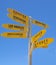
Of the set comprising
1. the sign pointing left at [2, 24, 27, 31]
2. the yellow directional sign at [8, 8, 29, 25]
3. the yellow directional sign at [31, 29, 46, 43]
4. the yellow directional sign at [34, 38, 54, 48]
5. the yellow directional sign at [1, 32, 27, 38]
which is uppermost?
the yellow directional sign at [8, 8, 29, 25]

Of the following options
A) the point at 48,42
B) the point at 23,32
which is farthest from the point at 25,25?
the point at 48,42

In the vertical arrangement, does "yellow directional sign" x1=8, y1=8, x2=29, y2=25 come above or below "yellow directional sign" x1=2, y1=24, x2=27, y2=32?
above

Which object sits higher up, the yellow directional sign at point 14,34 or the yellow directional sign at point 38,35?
the yellow directional sign at point 14,34

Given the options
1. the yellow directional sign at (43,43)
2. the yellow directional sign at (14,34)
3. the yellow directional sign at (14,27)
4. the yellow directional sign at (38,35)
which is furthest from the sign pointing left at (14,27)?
the yellow directional sign at (43,43)

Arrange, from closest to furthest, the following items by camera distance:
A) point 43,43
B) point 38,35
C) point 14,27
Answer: point 43,43 → point 38,35 → point 14,27

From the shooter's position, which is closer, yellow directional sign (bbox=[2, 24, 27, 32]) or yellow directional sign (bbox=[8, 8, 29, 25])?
yellow directional sign (bbox=[8, 8, 29, 25])

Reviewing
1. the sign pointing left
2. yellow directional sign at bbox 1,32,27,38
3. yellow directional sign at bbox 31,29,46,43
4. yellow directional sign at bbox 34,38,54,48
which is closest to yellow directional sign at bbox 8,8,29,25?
the sign pointing left

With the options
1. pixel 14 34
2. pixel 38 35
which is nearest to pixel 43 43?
pixel 38 35

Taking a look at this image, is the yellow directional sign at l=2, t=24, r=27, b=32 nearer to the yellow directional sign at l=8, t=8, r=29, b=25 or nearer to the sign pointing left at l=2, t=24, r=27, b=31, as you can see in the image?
the sign pointing left at l=2, t=24, r=27, b=31

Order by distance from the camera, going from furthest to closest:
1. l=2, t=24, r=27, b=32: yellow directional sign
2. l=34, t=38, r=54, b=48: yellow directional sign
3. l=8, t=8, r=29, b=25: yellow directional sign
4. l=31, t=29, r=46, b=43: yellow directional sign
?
l=2, t=24, r=27, b=32: yellow directional sign, l=8, t=8, r=29, b=25: yellow directional sign, l=31, t=29, r=46, b=43: yellow directional sign, l=34, t=38, r=54, b=48: yellow directional sign

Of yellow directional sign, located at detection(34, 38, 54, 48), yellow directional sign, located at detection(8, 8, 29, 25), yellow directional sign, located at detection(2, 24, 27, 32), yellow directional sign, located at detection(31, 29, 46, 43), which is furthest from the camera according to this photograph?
yellow directional sign, located at detection(2, 24, 27, 32)

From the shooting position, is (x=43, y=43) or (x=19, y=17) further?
(x=19, y=17)

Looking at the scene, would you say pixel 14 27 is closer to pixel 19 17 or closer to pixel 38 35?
pixel 19 17

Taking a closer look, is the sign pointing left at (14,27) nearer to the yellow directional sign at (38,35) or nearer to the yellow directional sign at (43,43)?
the yellow directional sign at (38,35)
